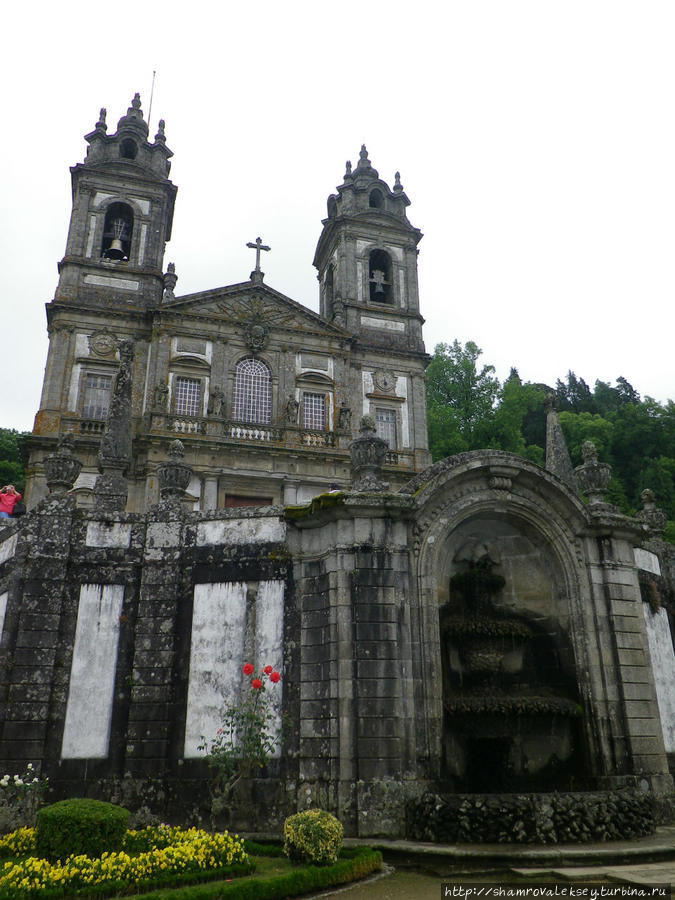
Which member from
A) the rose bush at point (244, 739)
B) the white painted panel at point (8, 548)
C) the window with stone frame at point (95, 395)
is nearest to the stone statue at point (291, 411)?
the window with stone frame at point (95, 395)

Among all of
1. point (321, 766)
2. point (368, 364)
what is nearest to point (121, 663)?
point (321, 766)

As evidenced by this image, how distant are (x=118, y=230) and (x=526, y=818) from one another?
97.5 ft

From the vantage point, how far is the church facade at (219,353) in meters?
26.4

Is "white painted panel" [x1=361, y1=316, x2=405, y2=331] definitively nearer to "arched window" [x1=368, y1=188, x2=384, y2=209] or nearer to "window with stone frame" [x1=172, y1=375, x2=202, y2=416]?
"arched window" [x1=368, y1=188, x2=384, y2=209]

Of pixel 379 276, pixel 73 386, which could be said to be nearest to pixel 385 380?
pixel 379 276

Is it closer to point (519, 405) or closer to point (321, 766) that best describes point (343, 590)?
point (321, 766)

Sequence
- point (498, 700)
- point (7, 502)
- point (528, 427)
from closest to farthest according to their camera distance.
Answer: point (498, 700) < point (7, 502) < point (528, 427)

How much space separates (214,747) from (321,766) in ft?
4.73

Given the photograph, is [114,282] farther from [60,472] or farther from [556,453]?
[556,453]

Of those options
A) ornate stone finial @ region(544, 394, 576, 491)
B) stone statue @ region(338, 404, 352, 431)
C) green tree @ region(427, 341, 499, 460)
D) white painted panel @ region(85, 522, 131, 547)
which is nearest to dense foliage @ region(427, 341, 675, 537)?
green tree @ region(427, 341, 499, 460)

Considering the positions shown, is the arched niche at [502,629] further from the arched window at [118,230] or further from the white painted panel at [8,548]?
the arched window at [118,230]

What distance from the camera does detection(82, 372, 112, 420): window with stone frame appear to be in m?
27.4

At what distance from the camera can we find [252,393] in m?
29.3

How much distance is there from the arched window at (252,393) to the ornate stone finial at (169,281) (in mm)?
4328
